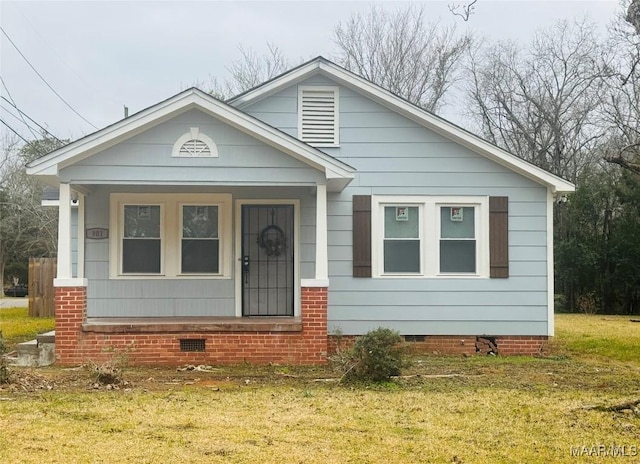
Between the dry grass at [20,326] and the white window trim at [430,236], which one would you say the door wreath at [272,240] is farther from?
the dry grass at [20,326]

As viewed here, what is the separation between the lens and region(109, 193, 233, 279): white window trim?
11.3m

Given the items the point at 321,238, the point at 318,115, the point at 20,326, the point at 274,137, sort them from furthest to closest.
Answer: the point at 20,326, the point at 318,115, the point at 321,238, the point at 274,137

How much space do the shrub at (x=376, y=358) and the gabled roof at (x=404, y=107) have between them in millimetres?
4311

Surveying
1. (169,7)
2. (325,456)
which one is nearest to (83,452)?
(325,456)

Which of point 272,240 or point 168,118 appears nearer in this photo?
point 168,118

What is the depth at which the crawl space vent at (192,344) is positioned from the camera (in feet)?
32.4

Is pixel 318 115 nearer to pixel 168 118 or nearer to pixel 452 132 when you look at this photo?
pixel 452 132

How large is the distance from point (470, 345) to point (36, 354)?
21.9ft

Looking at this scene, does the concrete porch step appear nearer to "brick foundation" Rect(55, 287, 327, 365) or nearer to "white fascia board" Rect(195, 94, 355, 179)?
"brick foundation" Rect(55, 287, 327, 365)

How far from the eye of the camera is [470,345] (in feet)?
36.9

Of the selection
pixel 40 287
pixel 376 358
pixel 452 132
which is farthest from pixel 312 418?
pixel 40 287

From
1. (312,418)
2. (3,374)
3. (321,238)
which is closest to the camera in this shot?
(312,418)

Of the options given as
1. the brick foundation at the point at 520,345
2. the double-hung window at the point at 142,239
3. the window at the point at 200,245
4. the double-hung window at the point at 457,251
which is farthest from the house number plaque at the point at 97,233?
the brick foundation at the point at 520,345

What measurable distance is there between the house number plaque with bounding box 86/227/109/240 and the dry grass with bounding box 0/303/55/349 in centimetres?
247
